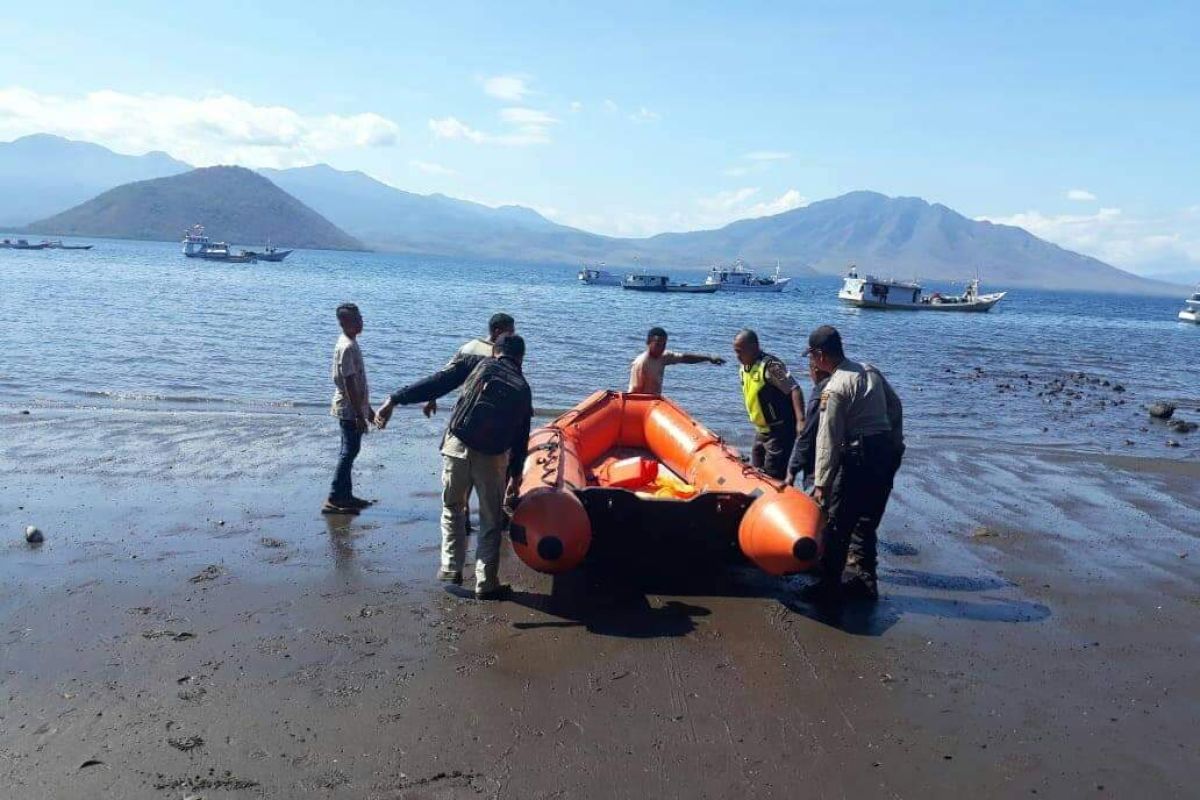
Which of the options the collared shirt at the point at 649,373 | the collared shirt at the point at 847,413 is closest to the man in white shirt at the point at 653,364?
the collared shirt at the point at 649,373

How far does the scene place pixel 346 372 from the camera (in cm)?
720

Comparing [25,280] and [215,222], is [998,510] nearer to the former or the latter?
[25,280]

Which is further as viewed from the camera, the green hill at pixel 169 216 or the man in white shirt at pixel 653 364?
the green hill at pixel 169 216

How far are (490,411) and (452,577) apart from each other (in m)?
1.22

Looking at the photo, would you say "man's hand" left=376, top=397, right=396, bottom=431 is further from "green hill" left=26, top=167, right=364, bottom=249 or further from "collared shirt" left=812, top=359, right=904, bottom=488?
"green hill" left=26, top=167, right=364, bottom=249

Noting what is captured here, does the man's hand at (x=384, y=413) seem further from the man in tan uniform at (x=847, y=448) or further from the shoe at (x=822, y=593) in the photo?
the shoe at (x=822, y=593)

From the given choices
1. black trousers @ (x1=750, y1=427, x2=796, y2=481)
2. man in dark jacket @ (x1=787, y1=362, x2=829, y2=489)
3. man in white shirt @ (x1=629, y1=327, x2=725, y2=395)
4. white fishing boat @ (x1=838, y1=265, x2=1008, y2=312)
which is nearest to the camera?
man in dark jacket @ (x1=787, y1=362, x2=829, y2=489)

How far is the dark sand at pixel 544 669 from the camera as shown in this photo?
375 cm

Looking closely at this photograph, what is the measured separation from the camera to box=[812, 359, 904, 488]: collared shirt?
18.3 feet

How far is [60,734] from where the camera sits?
3812 millimetres

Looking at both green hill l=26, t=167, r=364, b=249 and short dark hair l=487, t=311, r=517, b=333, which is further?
green hill l=26, t=167, r=364, b=249

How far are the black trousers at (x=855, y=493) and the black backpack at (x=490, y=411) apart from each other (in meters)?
2.12

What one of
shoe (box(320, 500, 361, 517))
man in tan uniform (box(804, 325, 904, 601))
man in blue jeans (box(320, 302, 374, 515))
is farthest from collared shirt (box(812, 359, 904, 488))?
shoe (box(320, 500, 361, 517))

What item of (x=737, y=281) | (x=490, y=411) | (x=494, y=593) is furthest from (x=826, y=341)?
(x=737, y=281)
